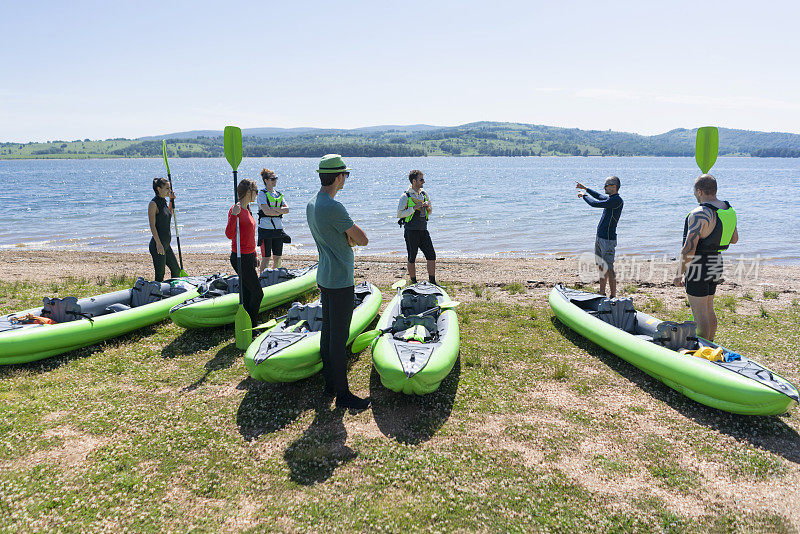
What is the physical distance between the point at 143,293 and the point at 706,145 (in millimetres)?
8845

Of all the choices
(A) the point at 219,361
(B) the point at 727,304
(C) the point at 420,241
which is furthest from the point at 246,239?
(B) the point at 727,304

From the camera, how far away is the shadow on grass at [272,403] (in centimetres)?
454

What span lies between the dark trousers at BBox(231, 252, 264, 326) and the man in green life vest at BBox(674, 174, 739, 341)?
542 cm

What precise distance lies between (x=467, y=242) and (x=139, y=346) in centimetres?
1431

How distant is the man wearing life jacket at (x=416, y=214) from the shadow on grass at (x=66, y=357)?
4.72m

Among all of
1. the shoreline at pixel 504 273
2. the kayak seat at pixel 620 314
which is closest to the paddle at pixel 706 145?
the kayak seat at pixel 620 314

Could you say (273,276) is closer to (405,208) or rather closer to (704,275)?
(405,208)

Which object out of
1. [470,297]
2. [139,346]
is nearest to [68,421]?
[139,346]

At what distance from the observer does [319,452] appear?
406cm

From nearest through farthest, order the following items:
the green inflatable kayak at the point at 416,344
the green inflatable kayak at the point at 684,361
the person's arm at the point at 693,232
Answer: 1. the green inflatable kayak at the point at 684,361
2. the green inflatable kayak at the point at 416,344
3. the person's arm at the point at 693,232

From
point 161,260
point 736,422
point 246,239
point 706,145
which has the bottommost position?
point 736,422

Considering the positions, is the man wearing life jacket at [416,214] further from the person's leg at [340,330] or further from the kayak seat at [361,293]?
the person's leg at [340,330]

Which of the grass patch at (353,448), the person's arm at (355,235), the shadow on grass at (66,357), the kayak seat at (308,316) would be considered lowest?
the grass patch at (353,448)

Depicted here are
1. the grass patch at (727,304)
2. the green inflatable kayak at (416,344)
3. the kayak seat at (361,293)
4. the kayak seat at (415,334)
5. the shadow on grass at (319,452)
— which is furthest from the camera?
the grass patch at (727,304)
